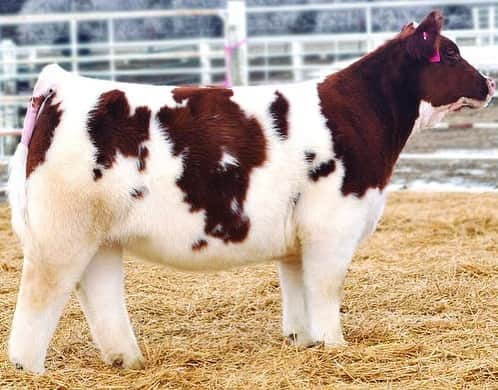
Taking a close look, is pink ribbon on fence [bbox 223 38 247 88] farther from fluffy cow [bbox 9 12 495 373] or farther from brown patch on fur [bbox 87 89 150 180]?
brown patch on fur [bbox 87 89 150 180]

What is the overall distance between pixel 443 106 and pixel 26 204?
6.18 feet

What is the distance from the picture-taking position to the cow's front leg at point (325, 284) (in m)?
3.96

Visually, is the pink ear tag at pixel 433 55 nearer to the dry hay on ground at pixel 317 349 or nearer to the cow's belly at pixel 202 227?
the cow's belly at pixel 202 227

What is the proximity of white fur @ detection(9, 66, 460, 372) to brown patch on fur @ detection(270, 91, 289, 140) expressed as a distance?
0.02 metres

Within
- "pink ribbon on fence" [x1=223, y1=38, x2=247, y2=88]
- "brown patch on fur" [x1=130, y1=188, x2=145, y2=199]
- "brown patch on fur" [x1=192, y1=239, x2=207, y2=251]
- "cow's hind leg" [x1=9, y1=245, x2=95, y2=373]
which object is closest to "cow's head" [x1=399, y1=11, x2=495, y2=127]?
"brown patch on fur" [x1=192, y1=239, x2=207, y2=251]

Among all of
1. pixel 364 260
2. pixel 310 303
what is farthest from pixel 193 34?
pixel 310 303

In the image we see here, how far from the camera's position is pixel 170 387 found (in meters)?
3.61

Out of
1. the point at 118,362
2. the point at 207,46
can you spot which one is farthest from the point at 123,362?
the point at 207,46

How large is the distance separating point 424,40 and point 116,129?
1.43 meters

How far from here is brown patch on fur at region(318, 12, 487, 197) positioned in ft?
13.1

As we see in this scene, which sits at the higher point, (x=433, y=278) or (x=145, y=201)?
(x=145, y=201)

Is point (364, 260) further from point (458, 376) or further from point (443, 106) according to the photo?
point (458, 376)

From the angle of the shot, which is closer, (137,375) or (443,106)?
(137,375)

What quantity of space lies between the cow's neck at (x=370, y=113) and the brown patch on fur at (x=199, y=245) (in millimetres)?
614
